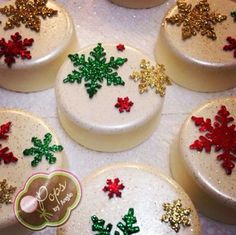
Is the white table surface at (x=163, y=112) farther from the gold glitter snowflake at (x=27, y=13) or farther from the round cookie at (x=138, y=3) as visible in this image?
the gold glitter snowflake at (x=27, y=13)

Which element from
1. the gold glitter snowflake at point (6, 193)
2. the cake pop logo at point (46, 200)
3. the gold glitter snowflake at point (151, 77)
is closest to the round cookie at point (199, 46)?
the gold glitter snowflake at point (151, 77)

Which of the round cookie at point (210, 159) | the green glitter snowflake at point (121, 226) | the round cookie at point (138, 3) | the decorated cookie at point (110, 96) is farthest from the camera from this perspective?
the round cookie at point (138, 3)

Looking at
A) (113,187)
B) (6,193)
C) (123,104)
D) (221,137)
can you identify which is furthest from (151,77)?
(6,193)

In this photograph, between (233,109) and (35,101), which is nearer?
(233,109)

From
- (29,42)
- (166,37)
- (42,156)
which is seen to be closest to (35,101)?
(29,42)

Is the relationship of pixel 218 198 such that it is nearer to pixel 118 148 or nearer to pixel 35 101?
pixel 118 148

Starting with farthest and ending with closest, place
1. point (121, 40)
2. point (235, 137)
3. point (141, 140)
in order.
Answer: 1. point (121, 40)
2. point (141, 140)
3. point (235, 137)
